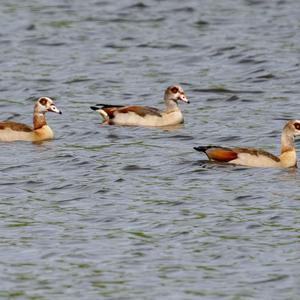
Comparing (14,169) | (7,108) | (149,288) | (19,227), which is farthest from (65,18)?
(149,288)

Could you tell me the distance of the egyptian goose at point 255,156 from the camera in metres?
21.3

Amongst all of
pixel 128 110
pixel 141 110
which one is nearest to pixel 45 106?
pixel 128 110

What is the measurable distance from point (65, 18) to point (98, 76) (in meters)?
6.72

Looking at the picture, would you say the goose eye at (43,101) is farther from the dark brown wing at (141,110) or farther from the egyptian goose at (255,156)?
the egyptian goose at (255,156)

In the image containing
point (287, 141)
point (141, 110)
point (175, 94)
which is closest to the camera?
point (287, 141)

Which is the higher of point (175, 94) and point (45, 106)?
point (45, 106)

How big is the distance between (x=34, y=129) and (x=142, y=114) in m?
2.21

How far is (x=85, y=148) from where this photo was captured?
23578 mm

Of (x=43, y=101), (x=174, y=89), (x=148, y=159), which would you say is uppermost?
(x=43, y=101)

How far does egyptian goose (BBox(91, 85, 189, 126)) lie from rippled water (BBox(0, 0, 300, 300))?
22 centimetres

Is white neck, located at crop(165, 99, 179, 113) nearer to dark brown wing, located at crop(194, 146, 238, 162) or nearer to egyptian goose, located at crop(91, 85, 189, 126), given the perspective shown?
egyptian goose, located at crop(91, 85, 189, 126)

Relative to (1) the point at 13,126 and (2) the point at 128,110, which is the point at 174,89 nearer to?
(2) the point at 128,110

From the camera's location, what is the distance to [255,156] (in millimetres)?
21328

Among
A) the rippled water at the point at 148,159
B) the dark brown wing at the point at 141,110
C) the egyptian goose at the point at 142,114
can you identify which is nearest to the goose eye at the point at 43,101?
the rippled water at the point at 148,159
